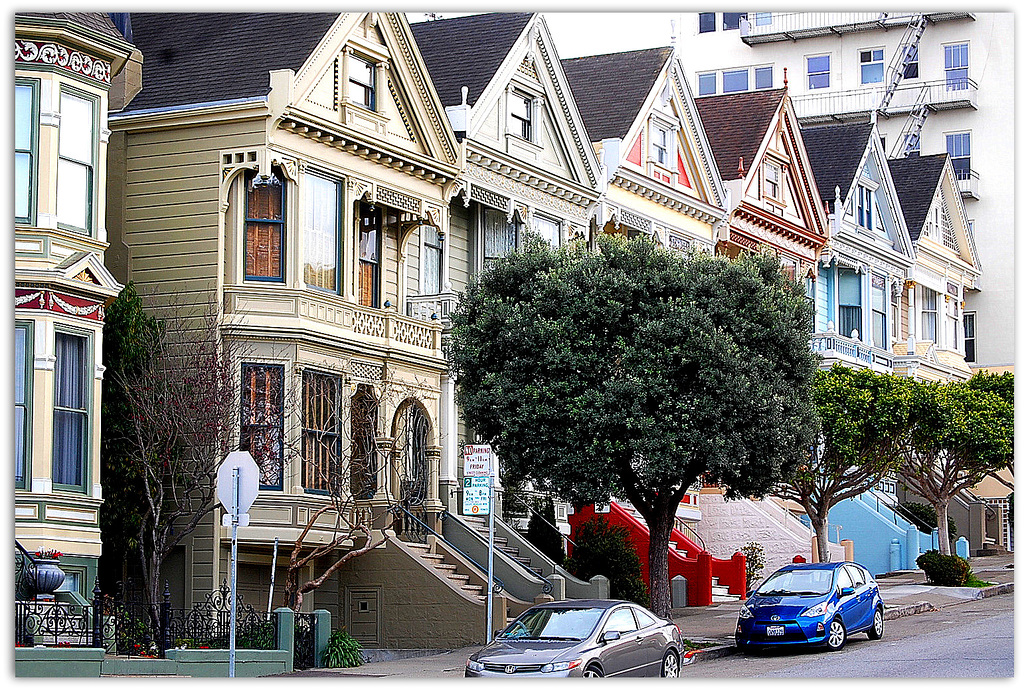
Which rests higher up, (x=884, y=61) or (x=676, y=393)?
(x=884, y=61)

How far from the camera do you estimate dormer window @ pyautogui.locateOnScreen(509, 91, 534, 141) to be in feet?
113

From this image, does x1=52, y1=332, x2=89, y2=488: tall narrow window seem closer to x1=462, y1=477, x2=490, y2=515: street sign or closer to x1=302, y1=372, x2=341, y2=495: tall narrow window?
x1=302, y1=372, x2=341, y2=495: tall narrow window

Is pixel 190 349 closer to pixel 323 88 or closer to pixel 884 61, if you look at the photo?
pixel 323 88

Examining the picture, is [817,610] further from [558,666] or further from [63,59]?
[63,59]

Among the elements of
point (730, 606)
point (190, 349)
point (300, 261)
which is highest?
point (300, 261)

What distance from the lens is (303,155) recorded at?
28.4m

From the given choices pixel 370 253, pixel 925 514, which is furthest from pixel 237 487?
pixel 925 514

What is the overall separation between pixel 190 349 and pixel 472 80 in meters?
10.3

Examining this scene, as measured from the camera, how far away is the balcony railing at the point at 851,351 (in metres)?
44.8

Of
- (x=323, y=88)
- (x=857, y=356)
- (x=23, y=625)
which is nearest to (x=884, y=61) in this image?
(x=857, y=356)

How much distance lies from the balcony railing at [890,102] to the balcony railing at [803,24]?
2341 mm

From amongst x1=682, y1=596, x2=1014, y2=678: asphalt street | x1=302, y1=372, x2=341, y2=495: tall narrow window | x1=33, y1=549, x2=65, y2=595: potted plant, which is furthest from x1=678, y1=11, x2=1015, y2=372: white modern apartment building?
x1=33, y1=549, x2=65, y2=595: potted plant

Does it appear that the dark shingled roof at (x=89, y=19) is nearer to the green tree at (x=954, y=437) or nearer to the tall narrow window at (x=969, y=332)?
the green tree at (x=954, y=437)

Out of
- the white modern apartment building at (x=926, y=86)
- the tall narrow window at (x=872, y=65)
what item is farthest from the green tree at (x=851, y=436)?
the tall narrow window at (x=872, y=65)
